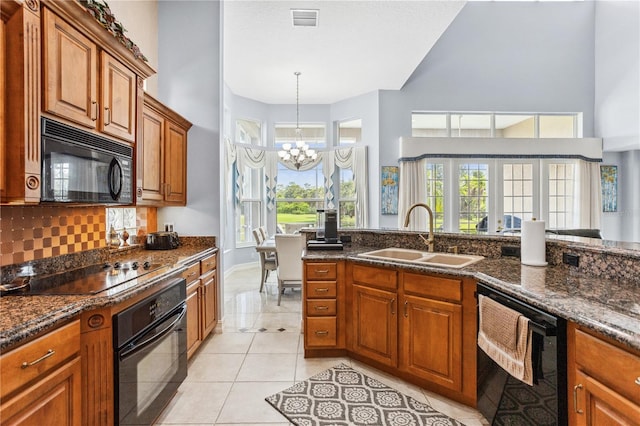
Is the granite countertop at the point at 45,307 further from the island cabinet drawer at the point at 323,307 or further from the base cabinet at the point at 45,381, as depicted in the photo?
the island cabinet drawer at the point at 323,307

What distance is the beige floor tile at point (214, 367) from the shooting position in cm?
243

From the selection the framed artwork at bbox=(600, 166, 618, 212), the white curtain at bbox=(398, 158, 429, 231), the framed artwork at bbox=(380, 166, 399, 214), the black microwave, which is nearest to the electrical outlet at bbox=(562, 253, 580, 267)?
the black microwave

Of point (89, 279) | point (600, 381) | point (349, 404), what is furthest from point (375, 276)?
point (89, 279)

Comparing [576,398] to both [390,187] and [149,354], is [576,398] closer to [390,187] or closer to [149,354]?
[149,354]

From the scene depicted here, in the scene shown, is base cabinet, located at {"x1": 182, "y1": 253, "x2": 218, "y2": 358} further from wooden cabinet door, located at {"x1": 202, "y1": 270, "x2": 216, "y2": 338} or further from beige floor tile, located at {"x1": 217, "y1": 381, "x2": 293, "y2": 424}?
beige floor tile, located at {"x1": 217, "y1": 381, "x2": 293, "y2": 424}

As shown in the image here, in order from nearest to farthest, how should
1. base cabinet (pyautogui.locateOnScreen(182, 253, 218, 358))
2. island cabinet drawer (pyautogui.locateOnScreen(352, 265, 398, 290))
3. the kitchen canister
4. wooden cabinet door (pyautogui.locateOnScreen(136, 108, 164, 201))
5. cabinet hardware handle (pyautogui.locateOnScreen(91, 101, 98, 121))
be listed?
1. cabinet hardware handle (pyautogui.locateOnScreen(91, 101, 98, 121))
2. the kitchen canister
3. island cabinet drawer (pyautogui.locateOnScreen(352, 265, 398, 290))
4. wooden cabinet door (pyautogui.locateOnScreen(136, 108, 164, 201))
5. base cabinet (pyautogui.locateOnScreen(182, 253, 218, 358))

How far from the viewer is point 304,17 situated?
388 cm

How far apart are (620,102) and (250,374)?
25.6ft

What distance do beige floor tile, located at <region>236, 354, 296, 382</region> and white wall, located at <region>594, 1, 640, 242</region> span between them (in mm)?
7143

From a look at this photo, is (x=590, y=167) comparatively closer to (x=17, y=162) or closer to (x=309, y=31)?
(x=309, y=31)

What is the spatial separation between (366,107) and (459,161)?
218 centimetres

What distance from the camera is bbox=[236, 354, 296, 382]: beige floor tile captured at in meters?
2.42

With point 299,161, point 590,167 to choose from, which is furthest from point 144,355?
point 590,167

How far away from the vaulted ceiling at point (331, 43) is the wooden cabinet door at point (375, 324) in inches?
131
